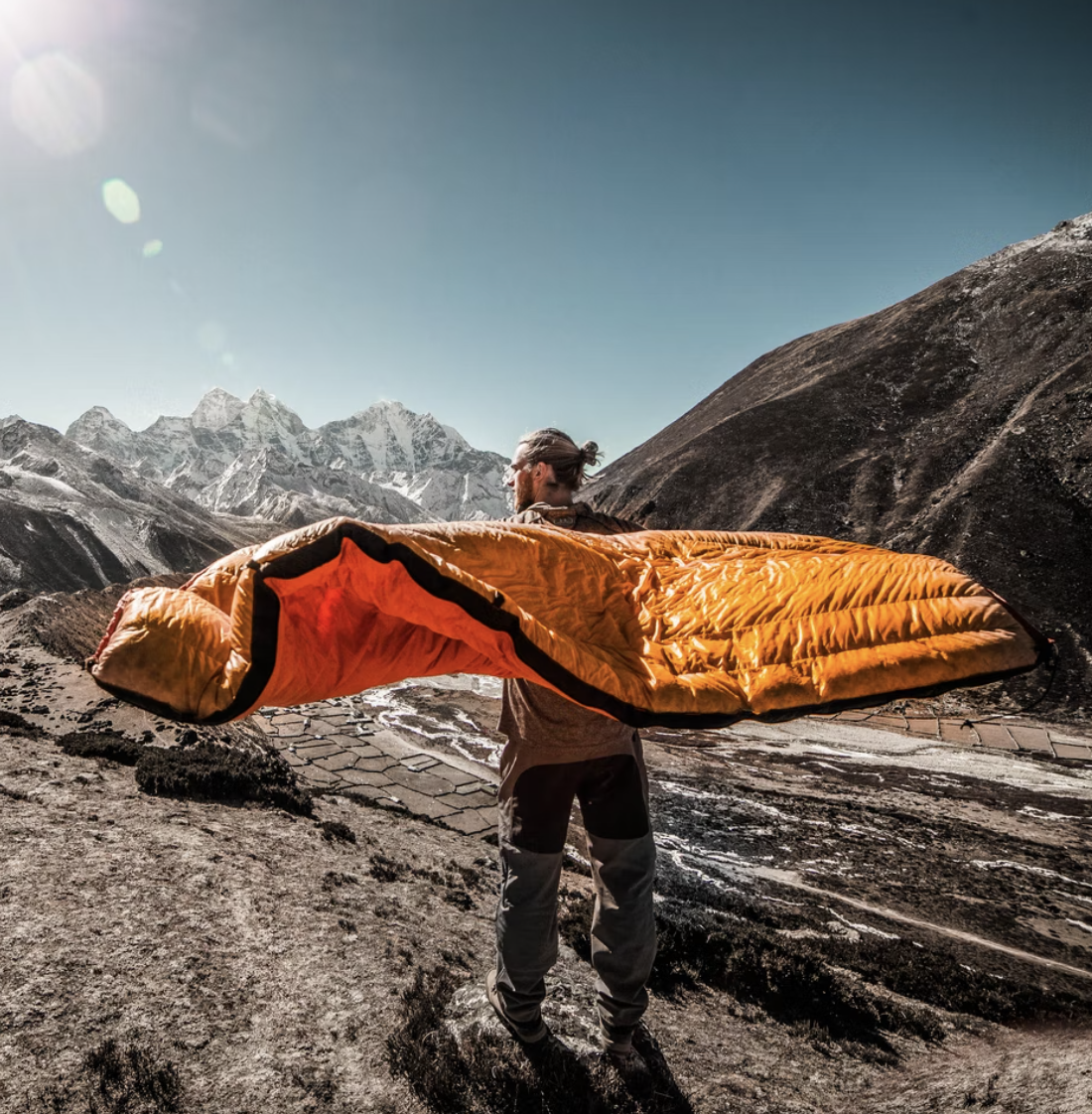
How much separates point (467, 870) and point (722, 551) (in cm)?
442

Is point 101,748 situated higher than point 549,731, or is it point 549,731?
point 549,731

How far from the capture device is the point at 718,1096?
2838 millimetres

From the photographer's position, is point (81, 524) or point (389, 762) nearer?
point (389, 762)

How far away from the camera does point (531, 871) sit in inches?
99.6

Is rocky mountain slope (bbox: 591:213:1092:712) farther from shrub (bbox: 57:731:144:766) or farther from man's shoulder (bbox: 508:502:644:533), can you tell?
shrub (bbox: 57:731:144:766)

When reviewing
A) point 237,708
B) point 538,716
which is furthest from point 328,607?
point 538,716

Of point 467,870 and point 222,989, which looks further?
point 467,870

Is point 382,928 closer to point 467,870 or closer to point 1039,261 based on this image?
point 467,870

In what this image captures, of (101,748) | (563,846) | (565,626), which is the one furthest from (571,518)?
(101,748)

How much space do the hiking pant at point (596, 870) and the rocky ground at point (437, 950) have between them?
59 cm

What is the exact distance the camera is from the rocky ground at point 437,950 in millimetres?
2578

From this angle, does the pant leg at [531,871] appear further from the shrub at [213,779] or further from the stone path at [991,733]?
the stone path at [991,733]

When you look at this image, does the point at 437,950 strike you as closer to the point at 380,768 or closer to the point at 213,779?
the point at 213,779

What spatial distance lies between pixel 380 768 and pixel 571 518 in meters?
8.22
